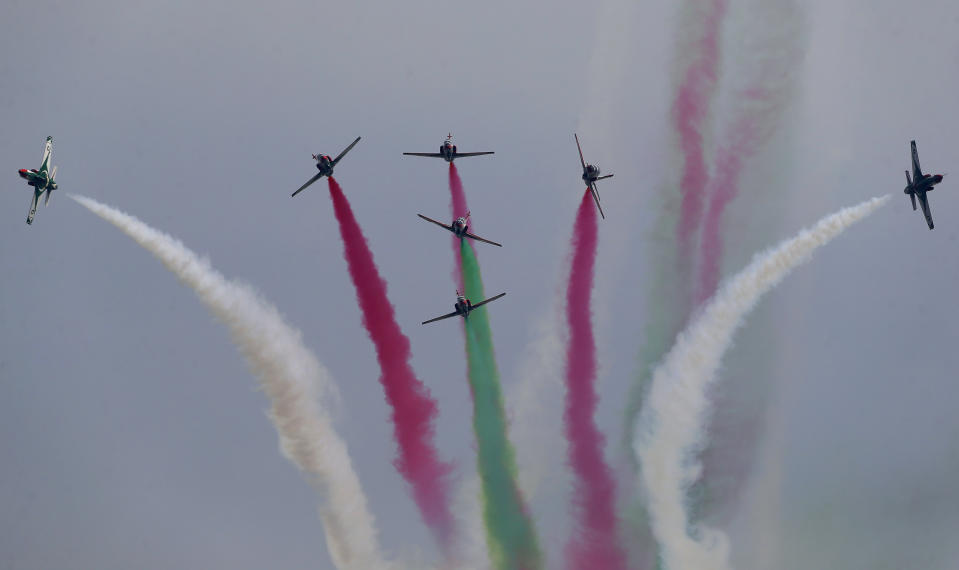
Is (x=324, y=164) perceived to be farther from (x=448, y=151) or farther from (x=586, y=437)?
(x=586, y=437)

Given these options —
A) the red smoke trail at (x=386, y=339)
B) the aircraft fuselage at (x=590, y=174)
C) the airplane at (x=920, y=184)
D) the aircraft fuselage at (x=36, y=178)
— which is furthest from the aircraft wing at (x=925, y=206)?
the aircraft fuselage at (x=36, y=178)

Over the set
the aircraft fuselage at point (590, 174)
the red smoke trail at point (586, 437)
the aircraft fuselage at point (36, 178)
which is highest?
the aircraft fuselage at point (36, 178)

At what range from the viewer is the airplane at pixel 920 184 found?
56.2 meters

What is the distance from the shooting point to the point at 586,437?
2260 inches

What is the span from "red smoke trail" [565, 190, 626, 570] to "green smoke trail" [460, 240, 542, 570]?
2681mm

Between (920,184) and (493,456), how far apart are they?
25559 millimetres

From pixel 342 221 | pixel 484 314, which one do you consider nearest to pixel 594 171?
pixel 484 314

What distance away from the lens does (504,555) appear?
57.4 m

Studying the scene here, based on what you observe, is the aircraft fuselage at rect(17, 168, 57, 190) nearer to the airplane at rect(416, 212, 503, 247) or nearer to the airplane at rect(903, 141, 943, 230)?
the airplane at rect(416, 212, 503, 247)

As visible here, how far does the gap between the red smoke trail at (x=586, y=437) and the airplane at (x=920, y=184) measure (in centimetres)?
1611

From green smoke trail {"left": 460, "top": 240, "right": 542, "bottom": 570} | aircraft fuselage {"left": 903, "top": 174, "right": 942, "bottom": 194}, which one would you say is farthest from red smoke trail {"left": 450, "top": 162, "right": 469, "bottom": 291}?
aircraft fuselage {"left": 903, "top": 174, "right": 942, "bottom": 194}

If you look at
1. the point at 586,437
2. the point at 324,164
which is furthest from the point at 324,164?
the point at 586,437

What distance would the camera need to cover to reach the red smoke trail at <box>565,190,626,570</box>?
5741 cm

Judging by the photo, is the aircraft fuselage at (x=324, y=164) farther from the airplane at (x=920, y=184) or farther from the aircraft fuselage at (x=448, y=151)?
the airplane at (x=920, y=184)
